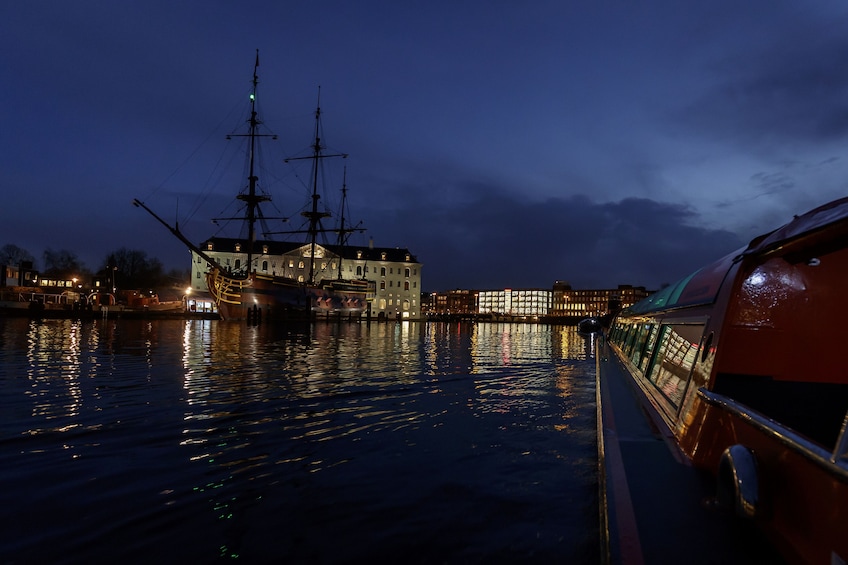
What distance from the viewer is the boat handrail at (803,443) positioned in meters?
1.91

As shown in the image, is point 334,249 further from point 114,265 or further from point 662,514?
point 662,514

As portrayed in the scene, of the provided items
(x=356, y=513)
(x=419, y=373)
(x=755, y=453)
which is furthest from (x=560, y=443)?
(x=419, y=373)

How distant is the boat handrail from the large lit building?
101757 mm

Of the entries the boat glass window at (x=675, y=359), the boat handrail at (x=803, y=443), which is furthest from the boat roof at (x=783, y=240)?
the boat handrail at (x=803, y=443)

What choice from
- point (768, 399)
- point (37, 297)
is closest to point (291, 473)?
point (768, 399)

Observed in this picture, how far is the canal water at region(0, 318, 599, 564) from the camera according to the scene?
13.5 feet

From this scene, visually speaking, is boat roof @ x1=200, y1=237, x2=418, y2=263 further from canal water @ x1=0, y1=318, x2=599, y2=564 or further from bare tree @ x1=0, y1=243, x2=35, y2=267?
canal water @ x1=0, y1=318, x2=599, y2=564


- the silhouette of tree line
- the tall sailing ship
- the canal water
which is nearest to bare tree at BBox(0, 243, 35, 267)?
the silhouette of tree line

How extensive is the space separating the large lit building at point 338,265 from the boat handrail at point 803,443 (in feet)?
334

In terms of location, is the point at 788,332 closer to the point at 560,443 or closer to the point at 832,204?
the point at 832,204

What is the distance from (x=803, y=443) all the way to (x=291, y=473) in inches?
203

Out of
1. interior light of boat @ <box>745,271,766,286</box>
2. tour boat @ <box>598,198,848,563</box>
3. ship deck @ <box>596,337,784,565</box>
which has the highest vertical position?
interior light of boat @ <box>745,271,766,286</box>

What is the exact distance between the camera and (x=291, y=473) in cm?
592

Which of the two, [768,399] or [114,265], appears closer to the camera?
[768,399]
